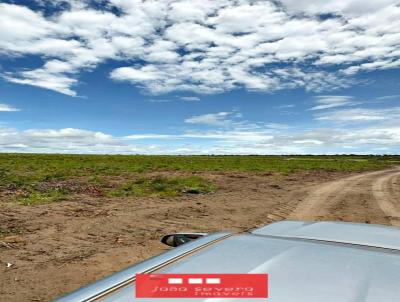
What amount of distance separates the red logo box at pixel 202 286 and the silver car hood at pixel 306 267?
0.14 feet

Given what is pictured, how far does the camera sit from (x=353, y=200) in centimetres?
1347

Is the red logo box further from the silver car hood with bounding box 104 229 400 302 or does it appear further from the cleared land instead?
the cleared land

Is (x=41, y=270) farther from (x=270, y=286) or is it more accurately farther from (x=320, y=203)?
(x=320, y=203)

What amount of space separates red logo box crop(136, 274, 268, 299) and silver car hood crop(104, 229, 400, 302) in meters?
0.04

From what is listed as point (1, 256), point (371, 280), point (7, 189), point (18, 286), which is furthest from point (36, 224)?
point (371, 280)

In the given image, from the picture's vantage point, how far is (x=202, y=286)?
144 centimetres

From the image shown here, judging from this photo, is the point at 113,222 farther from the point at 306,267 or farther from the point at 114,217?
the point at 306,267

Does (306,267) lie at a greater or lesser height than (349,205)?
greater

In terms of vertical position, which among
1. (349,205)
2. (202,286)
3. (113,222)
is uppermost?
(202,286)

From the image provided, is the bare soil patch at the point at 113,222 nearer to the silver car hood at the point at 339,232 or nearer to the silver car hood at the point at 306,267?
the silver car hood at the point at 339,232

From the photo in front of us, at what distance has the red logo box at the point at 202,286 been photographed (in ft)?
4.45

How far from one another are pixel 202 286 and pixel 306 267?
486mm

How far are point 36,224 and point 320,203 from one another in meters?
8.70

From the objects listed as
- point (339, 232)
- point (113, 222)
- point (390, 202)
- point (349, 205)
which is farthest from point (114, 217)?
point (390, 202)
